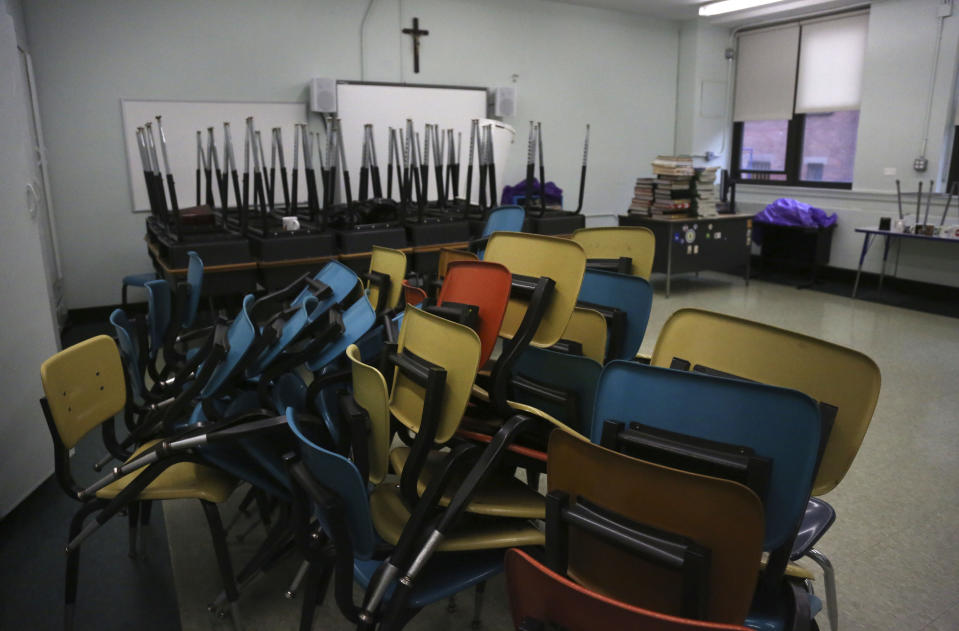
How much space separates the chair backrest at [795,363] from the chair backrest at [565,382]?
18cm

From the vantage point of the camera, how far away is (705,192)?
21.9 ft

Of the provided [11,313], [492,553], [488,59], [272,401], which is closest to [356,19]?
[488,59]

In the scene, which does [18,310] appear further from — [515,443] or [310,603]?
[515,443]

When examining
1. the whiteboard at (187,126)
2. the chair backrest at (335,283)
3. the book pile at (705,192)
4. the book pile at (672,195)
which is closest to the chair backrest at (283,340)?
the chair backrest at (335,283)

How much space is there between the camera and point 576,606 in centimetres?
86

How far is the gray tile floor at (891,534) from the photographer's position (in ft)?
6.54

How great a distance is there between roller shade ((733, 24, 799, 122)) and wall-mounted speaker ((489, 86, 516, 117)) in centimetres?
324

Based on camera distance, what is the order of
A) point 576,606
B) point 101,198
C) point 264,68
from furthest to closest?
1. point 264,68
2. point 101,198
3. point 576,606

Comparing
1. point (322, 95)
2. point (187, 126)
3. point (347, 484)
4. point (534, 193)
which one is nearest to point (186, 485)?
point (347, 484)

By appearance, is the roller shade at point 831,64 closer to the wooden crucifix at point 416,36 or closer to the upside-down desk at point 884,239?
the upside-down desk at point 884,239

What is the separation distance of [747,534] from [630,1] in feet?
23.9

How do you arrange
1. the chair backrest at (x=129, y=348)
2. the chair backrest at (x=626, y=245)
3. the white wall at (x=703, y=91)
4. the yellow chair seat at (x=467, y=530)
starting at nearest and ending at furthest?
the yellow chair seat at (x=467, y=530)
the chair backrest at (x=129, y=348)
the chair backrest at (x=626, y=245)
the white wall at (x=703, y=91)

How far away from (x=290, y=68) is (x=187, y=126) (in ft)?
3.54

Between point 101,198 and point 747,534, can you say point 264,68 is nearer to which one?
point 101,198
